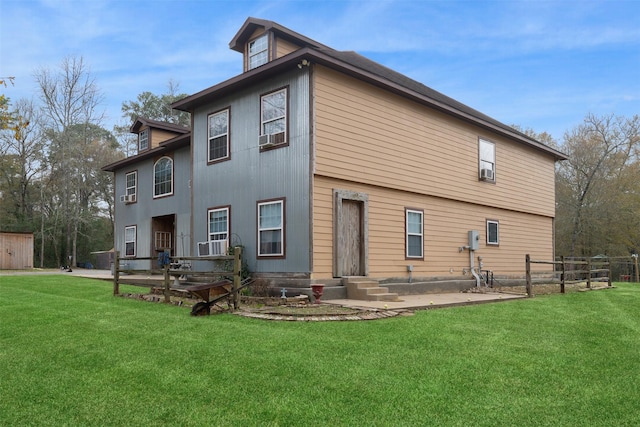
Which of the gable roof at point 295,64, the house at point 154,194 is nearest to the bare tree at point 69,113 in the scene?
the house at point 154,194

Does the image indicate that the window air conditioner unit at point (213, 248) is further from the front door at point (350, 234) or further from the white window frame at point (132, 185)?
the white window frame at point (132, 185)

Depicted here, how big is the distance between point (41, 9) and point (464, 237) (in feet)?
41.0

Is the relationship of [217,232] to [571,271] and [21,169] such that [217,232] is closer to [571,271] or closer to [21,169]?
[571,271]

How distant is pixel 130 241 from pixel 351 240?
1306 cm

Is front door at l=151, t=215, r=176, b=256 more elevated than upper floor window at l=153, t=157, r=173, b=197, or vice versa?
upper floor window at l=153, t=157, r=173, b=197

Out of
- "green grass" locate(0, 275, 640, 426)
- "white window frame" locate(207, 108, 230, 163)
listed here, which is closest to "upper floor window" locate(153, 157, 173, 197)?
"white window frame" locate(207, 108, 230, 163)

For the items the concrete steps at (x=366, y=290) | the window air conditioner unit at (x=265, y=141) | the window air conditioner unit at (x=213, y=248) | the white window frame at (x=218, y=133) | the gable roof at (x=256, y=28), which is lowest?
the concrete steps at (x=366, y=290)

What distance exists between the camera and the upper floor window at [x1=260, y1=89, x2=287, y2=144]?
11.8 metres

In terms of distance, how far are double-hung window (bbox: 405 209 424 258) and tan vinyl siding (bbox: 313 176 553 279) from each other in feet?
0.57

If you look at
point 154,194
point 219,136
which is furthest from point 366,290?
point 154,194

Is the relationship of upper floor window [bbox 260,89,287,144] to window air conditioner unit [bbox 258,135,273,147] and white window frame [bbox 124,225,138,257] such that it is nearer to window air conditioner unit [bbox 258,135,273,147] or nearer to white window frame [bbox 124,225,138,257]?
window air conditioner unit [bbox 258,135,273,147]

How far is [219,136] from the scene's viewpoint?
13.6m

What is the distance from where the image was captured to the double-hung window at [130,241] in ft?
69.2

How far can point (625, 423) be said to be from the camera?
358 centimetres
